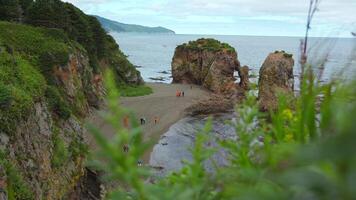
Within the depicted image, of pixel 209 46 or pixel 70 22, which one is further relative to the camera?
pixel 209 46

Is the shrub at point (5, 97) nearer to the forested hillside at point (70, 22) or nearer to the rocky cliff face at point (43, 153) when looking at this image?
the rocky cliff face at point (43, 153)

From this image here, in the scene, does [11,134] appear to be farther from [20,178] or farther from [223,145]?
[223,145]

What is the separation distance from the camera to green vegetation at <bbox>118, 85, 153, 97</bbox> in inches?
2492

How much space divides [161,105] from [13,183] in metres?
42.6

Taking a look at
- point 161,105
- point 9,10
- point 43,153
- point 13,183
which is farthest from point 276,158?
point 161,105

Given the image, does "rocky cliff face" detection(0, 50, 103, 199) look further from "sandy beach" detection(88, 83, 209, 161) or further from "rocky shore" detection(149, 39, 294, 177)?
"sandy beach" detection(88, 83, 209, 161)

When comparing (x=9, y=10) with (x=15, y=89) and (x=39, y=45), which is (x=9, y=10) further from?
(x=15, y=89)

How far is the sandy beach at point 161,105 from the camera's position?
48.4 metres

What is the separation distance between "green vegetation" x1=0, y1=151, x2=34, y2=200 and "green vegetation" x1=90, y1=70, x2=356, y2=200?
47.1ft

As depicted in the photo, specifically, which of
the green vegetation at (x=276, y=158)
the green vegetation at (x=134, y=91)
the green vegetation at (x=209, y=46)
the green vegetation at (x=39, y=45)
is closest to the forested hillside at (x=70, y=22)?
the green vegetation at (x=134, y=91)

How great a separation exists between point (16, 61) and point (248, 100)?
26568 millimetres

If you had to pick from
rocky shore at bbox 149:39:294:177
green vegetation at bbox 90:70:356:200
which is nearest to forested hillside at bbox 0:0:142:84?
rocky shore at bbox 149:39:294:177

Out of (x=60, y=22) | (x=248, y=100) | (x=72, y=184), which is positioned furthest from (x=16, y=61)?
(x=248, y=100)

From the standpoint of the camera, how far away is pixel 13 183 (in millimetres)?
16266
